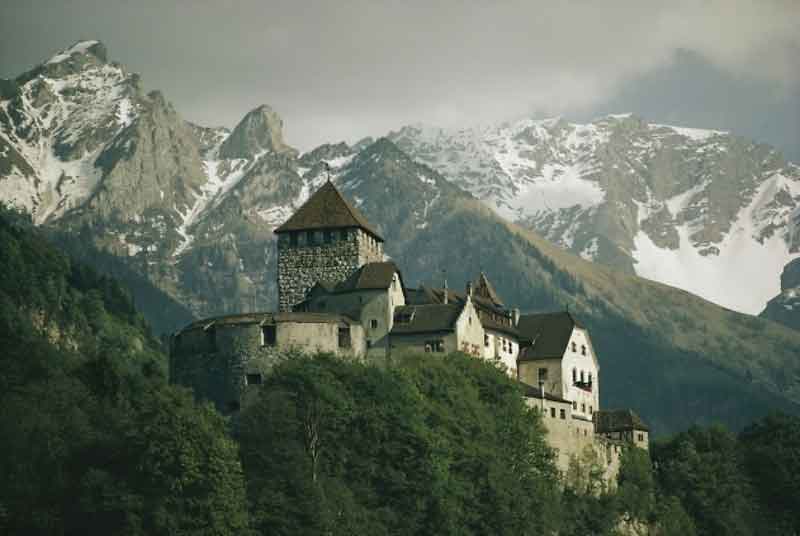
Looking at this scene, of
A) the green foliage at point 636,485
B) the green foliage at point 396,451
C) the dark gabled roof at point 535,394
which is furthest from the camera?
the green foliage at point 636,485

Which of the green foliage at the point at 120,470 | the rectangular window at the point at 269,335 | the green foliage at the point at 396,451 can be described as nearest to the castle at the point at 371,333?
the rectangular window at the point at 269,335

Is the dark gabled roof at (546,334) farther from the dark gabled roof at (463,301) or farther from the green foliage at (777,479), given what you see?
the green foliage at (777,479)

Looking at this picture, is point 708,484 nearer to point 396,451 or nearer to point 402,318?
point 402,318

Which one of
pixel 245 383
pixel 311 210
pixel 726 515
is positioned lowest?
pixel 726 515

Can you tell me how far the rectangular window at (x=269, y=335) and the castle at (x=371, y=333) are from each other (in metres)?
0.08

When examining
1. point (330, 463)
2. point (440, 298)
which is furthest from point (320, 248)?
point (330, 463)

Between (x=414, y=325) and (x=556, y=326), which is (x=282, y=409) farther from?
(x=556, y=326)

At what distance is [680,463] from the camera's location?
530 feet

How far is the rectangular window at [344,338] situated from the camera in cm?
13550

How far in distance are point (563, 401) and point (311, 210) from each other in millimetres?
29152

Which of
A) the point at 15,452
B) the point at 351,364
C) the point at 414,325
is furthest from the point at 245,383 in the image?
the point at 15,452

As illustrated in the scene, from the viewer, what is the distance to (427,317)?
142 m

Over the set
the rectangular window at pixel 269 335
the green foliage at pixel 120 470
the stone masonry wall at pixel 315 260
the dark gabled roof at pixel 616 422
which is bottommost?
the green foliage at pixel 120 470

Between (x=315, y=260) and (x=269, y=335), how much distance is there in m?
18.0
